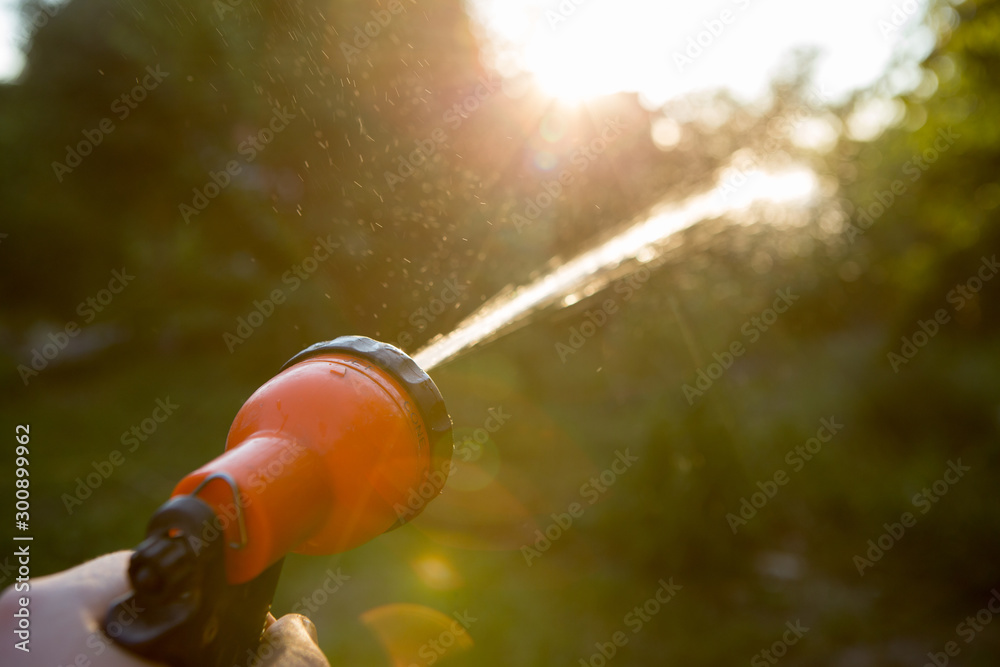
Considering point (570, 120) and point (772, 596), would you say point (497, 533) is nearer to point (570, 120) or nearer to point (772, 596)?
point (772, 596)

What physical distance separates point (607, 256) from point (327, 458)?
7.92ft

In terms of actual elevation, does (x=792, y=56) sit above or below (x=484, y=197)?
above

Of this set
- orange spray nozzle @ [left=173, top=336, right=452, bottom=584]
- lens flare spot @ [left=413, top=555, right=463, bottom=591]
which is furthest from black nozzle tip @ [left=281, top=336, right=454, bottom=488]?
lens flare spot @ [left=413, top=555, right=463, bottom=591]

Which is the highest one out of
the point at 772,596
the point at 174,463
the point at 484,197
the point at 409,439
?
the point at 484,197

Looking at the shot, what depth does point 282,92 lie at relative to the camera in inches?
108

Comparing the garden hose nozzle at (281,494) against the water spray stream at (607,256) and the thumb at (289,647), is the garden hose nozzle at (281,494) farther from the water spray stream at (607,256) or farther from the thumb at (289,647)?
the water spray stream at (607,256)

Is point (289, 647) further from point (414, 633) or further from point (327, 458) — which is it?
point (414, 633)

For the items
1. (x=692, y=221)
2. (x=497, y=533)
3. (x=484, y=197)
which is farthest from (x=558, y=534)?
(x=484, y=197)

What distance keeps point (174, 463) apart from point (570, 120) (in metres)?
4.96

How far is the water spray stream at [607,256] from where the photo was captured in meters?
2.00

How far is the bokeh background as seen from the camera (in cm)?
291

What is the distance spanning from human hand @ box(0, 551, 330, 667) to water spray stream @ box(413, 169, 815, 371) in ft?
2.60

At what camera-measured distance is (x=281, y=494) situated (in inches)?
35.2

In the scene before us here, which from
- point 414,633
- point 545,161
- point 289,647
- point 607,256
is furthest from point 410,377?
point 414,633
